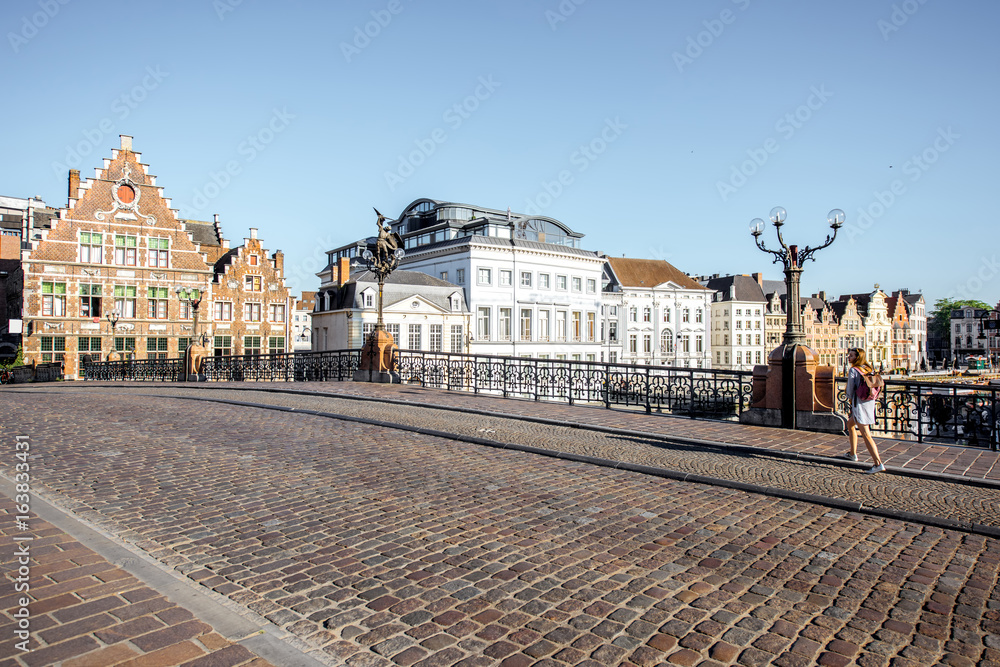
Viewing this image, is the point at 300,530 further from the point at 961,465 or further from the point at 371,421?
the point at 961,465

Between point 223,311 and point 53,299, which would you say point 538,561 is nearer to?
point 53,299

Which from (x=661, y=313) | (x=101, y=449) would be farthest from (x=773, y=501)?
(x=661, y=313)

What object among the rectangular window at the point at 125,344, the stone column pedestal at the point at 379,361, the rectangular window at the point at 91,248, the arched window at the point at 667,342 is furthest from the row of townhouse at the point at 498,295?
the stone column pedestal at the point at 379,361

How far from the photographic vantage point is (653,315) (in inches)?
2813

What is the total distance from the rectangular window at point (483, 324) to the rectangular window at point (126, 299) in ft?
80.7

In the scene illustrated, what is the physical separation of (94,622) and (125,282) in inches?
1892

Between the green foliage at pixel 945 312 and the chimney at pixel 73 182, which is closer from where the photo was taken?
Result: the chimney at pixel 73 182

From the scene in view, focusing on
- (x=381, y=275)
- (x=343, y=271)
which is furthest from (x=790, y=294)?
(x=343, y=271)

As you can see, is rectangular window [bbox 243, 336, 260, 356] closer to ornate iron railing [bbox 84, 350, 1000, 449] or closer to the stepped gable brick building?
the stepped gable brick building

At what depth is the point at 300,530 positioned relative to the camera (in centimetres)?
555

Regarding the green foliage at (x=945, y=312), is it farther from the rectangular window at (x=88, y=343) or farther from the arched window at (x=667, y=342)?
the rectangular window at (x=88, y=343)

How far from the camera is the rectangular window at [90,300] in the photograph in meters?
43.7

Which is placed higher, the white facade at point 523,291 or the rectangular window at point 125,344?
the white facade at point 523,291

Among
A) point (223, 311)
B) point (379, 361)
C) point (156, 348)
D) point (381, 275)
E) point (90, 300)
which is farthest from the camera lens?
point (223, 311)
